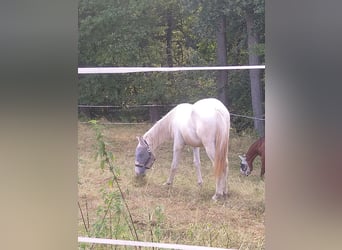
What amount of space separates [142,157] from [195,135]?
333mm

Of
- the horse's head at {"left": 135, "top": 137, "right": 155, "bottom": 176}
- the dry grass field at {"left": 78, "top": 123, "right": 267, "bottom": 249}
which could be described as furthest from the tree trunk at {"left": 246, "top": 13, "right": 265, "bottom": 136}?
the horse's head at {"left": 135, "top": 137, "right": 155, "bottom": 176}

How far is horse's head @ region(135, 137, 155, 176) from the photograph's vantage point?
292 cm

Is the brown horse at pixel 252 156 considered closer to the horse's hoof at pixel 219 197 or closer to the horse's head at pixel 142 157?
the horse's hoof at pixel 219 197

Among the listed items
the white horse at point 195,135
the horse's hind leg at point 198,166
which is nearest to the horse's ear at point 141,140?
the white horse at point 195,135

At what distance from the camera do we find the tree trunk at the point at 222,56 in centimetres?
274

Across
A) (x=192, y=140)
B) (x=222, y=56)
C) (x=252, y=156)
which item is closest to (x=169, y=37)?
(x=222, y=56)

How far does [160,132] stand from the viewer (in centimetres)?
289

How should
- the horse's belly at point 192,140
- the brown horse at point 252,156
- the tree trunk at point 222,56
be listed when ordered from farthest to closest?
1. the horse's belly at point 192,140
2. the tree trunk at point 222,56
3. the brown horse at point 252,156

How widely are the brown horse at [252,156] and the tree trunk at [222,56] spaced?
0.28 metres

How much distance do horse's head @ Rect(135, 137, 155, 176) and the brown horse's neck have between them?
563 mm
